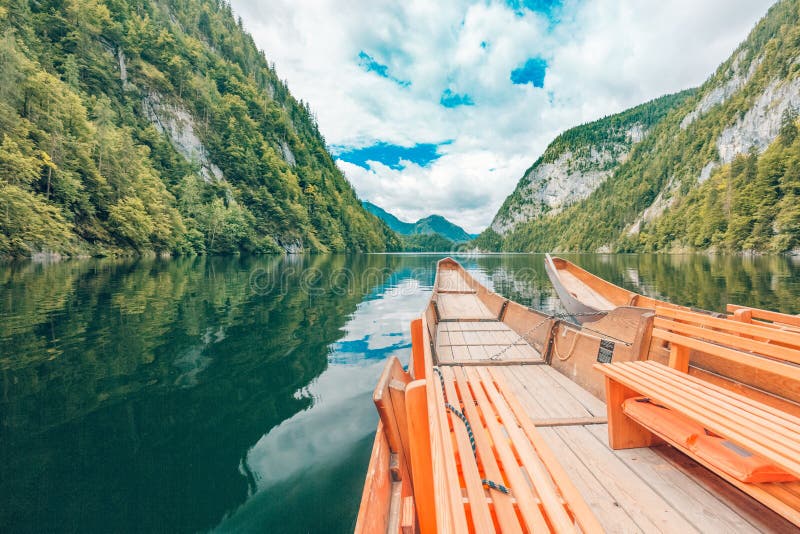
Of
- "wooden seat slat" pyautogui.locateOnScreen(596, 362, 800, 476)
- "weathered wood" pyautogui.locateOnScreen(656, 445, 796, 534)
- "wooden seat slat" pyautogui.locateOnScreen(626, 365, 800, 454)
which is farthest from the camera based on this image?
"weathered wood" pyautogui.locateOnScreen(656, 445, 796, 534)

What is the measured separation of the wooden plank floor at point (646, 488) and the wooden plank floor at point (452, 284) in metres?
10.1

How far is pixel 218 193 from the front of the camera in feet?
197

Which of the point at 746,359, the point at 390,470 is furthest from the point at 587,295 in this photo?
the point at 390,470

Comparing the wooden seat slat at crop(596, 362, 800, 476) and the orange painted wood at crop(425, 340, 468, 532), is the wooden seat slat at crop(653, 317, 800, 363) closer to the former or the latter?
the wooden seat slat at crop(596, 362, 800, 476)

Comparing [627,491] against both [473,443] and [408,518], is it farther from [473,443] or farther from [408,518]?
[408,518]

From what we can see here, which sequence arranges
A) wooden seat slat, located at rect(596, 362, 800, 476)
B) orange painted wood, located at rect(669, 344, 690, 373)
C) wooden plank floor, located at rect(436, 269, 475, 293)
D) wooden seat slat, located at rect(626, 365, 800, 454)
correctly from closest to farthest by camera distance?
wooden seat slat, located at rect(596, 362, 800, 476), wooden seat slat, located at rect(626, 365, 800, 454), orange painted wood, located at rect(669, 344, 690, 373), wooden plank floor, located at rect(436, 269, 475, 293)

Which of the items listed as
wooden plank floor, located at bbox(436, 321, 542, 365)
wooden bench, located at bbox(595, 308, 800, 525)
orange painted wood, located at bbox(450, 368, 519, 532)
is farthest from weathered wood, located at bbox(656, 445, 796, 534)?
wooden plank floor, located at bbox(436, 321, 542, 365)

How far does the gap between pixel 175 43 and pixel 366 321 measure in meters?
93.3

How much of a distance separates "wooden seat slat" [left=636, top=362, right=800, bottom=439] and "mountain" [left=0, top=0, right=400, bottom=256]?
39.6 metres

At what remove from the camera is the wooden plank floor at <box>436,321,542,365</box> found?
5.98 meters

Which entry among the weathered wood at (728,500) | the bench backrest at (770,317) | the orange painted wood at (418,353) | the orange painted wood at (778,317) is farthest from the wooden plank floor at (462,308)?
the weathered wood at (728,500)

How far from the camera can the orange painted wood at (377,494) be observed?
203 centimetres

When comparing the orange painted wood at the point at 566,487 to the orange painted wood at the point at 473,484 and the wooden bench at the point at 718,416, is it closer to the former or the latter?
the orange painted wood at the point at 473,484

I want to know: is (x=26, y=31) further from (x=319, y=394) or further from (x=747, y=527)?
(x=747, y=527)
